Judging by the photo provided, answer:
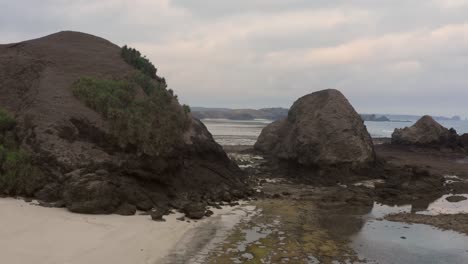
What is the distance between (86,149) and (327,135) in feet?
50.1

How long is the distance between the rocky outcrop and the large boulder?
55.8 ft

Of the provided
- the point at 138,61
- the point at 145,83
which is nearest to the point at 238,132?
the point at 138,61

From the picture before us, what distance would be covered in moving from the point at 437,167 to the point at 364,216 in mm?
17962

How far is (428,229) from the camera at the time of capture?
16.4 metres

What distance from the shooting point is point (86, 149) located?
17469 millimetres

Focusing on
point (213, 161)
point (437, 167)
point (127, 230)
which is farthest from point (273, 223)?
point (437, 167)

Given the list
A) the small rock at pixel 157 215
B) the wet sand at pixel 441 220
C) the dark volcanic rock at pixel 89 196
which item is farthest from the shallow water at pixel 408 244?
the dark volcanic rock at pixel 89 196

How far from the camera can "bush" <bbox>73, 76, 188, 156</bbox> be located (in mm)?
18469

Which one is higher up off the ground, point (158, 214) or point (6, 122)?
point (6, 122)

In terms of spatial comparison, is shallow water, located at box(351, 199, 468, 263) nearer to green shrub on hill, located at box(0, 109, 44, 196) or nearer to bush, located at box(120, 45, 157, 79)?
green shrub on hill, located at box(0, 109, 44, 196)

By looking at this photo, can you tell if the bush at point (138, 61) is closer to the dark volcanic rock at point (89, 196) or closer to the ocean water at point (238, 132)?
the dark volcanic rock at point (89, 196)

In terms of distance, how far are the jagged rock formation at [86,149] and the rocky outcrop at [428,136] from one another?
2676 centimetres

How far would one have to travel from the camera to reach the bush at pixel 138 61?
2427 cm

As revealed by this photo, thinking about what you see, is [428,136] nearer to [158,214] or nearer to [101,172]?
[158,214]
